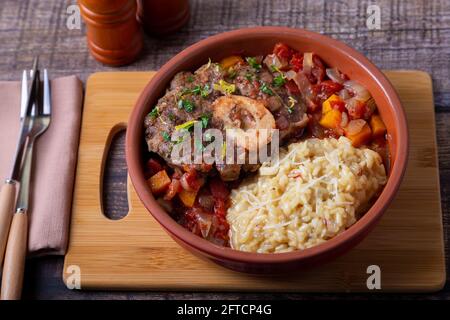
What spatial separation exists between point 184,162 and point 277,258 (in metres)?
0.85

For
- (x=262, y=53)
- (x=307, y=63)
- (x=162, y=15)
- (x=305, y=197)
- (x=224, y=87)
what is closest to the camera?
(x=305, y=197)

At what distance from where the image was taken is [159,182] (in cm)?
437

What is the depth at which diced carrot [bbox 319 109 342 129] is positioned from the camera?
14.7 feet

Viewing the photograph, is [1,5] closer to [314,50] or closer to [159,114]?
[159,114]

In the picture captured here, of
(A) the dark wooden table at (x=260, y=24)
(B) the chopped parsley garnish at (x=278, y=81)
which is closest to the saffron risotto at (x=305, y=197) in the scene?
(B) the chopped parsley garnish at (x=278, y=81)

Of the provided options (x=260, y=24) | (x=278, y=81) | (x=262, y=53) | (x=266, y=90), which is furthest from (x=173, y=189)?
(x=260, y=24)

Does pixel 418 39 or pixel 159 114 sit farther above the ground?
pixel 418 39

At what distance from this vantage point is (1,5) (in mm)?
5992

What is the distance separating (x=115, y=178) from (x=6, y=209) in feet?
2.64

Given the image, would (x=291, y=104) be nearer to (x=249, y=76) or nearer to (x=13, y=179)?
(x=249, y=76)

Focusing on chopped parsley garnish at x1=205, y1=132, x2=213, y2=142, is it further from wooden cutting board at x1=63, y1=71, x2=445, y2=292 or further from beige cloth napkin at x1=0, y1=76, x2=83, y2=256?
beige cloth napkin at x1=0, y1=76, x2=83, y2=256

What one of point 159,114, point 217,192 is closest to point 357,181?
point 217,192

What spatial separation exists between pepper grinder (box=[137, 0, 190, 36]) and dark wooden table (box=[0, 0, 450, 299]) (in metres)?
0.10

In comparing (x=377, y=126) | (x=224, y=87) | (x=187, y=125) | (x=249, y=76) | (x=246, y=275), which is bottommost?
(x=246, y=275)
